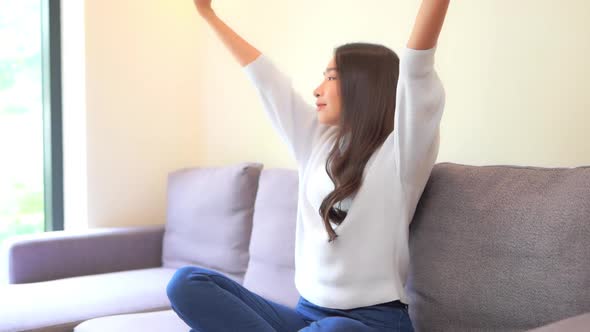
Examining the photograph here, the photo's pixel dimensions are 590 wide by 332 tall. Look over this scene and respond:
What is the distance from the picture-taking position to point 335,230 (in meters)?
1.46

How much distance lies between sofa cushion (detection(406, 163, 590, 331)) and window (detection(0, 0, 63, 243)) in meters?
2.02

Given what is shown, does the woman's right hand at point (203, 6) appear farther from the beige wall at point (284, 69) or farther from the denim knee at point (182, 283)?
the denim knee at point (182, 283)

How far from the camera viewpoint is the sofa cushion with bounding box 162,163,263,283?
2.35 meters

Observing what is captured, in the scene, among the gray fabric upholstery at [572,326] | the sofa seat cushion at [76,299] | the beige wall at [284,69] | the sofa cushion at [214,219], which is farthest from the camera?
the sofa cushion at [214,219]

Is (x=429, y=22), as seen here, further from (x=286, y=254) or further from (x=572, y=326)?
(x=286, y=254)

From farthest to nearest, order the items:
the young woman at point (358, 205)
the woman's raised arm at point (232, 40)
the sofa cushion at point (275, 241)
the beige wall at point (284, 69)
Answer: the sofa cushion at point (275, 241), the woman's raised arm at point (232, 40), the beige wall at point (284, 69), the young woman at point (358, 205)

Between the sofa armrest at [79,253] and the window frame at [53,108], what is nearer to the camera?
the sofa armrest at [79,253]

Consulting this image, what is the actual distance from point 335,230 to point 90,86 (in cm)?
175

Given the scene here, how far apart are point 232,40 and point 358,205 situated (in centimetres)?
59

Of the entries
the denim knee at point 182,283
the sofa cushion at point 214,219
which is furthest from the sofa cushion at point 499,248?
the sofa cushion at point 214,219

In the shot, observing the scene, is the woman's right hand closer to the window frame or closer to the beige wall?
the beige wall

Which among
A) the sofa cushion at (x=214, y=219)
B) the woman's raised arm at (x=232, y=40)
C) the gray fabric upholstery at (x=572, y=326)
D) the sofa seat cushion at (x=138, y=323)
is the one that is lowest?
the sofa seat cushion at (x=138, y=323)

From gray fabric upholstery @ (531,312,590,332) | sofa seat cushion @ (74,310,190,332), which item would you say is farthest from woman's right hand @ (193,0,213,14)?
gray fabric upholstery @ (531,312,590,332)

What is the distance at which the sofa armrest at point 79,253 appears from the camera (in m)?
2.40
